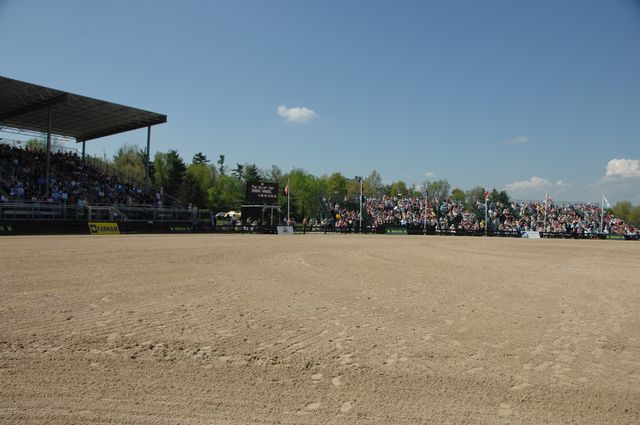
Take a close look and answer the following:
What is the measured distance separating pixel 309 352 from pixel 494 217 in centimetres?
5543

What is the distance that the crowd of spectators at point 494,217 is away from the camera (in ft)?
170

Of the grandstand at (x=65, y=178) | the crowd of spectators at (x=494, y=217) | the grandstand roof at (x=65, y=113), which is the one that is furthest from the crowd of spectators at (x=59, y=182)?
the crowd of spectators at (x=494, y=217)

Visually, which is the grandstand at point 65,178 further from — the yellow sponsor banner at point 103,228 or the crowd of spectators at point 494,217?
the crowd of spectators at point 494,217

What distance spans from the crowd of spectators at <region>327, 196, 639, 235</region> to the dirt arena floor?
41021 millimetres

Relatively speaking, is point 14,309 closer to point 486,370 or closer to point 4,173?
point 486,370

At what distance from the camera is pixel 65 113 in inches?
1553

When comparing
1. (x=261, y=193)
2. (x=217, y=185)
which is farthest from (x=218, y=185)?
(x=261, y=193)

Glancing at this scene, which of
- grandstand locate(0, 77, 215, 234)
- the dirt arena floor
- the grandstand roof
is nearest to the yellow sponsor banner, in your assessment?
grandstand locate(0, 77, 215, 234)

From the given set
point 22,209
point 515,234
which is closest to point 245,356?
point 22,209

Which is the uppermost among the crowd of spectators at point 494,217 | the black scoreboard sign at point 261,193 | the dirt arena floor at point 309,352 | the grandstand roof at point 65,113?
the grandstand roof at point 65,113

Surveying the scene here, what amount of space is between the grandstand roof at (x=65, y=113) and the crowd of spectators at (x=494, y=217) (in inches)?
999

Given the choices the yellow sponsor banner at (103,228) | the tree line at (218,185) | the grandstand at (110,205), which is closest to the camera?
the yellow sponsor banner at (103,228)

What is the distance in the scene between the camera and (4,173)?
3494 cm

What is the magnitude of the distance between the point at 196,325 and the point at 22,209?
31712 mm
